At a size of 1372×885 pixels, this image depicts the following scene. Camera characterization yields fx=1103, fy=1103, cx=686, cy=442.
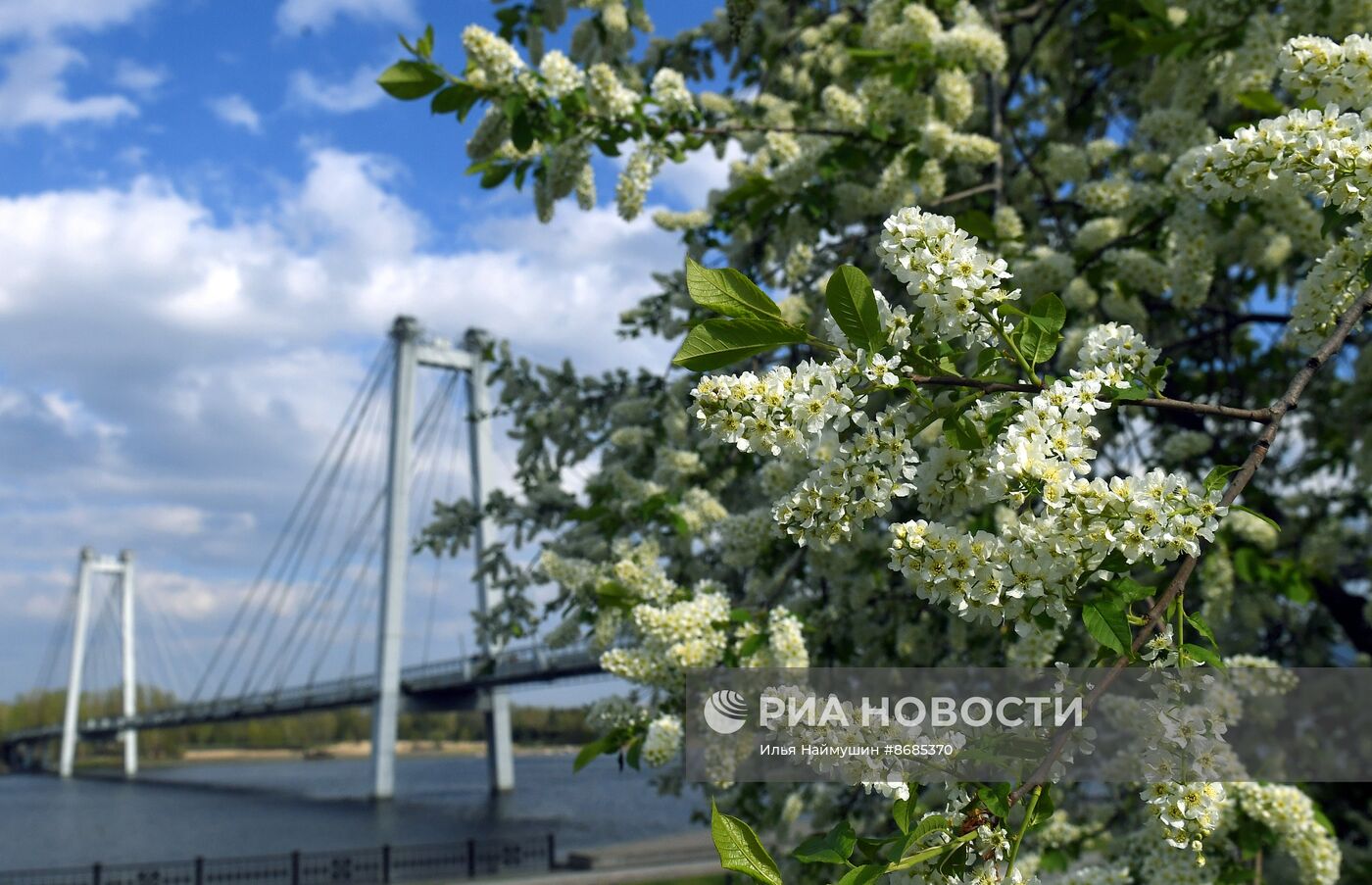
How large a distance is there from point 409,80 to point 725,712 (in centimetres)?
181

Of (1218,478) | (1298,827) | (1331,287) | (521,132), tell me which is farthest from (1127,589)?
(521,132)

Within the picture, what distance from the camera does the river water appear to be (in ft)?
83.6

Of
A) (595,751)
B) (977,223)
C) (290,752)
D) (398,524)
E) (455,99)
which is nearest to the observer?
(595,751)

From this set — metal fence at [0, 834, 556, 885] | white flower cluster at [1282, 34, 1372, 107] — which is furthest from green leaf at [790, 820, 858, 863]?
metal fence at [0, 834, 556, 885]

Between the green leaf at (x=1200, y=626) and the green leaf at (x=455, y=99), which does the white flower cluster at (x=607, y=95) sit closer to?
the green leaf at (x=455, y=99)

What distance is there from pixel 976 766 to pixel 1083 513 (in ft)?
1.29

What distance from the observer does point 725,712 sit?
2646 mm

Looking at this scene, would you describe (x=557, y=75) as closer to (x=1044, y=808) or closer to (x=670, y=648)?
(x=670, y=648)

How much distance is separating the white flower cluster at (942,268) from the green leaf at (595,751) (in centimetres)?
159

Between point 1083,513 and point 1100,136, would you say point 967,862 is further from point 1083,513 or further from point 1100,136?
point 1100,136

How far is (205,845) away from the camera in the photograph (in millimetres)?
26406

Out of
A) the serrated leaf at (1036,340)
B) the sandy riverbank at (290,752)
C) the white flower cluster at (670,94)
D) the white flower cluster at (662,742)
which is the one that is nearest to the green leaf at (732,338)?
the serrated leaf at (1036,340)

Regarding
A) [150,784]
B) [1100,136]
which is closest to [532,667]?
[1100,136]

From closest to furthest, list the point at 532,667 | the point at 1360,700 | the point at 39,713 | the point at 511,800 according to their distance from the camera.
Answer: the point at 1360,700 → the point at 532,667 → the point at 511,800 → the point at 39,713
